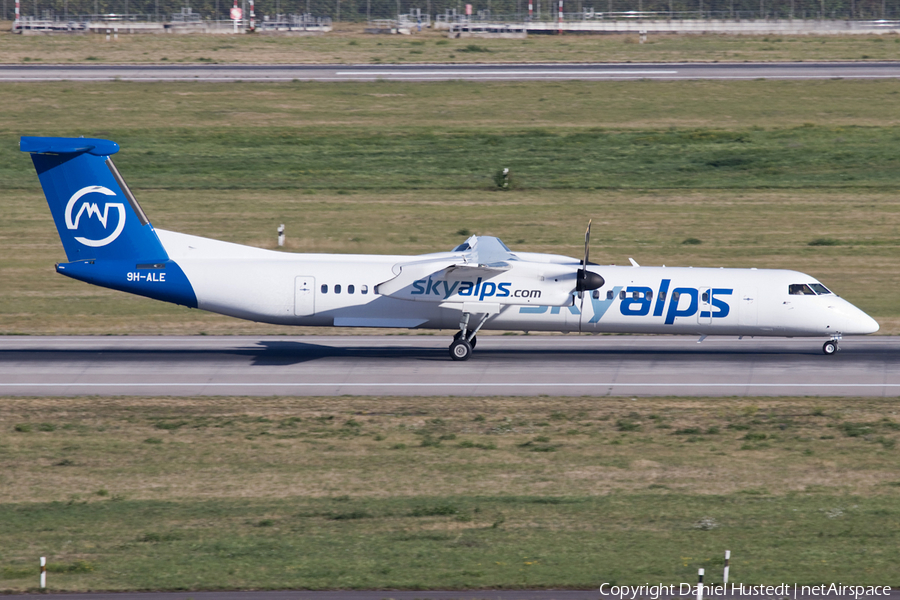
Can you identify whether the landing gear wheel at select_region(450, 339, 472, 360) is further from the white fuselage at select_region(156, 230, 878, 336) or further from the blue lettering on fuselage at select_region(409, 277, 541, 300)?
the blue lettering on fuselage at select_region(409, 277, 541, 300)

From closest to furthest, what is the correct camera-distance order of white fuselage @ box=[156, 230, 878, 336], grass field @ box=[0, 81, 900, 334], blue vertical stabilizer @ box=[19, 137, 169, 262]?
blue vertical stabilizer @ box=[19, 137, 169, 262]
white fuselage @ box=[156, 230, 878, 336]
grass field @ box=[0, 81, 900, 334]

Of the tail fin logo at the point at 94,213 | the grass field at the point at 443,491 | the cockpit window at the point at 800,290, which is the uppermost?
the tail fin logo at the point at 94,213

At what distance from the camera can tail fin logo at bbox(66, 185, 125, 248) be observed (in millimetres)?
29297

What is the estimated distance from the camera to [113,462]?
838 inches

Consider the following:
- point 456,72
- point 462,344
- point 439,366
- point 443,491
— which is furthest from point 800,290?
point 456,72

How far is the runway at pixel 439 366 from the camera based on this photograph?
27266 millimetres

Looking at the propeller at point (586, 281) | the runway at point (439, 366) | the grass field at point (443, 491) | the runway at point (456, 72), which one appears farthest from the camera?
the runway at point (456, 72)

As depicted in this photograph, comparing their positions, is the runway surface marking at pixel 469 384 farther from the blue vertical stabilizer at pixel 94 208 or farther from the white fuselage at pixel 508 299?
the blue vertical stabilizer at pixel 94 208

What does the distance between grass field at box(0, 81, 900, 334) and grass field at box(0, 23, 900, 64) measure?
877 centimetres

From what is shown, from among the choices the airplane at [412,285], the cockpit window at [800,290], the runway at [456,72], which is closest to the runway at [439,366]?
the airplane at [412,285]

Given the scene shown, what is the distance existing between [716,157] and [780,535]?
43831 millimetres

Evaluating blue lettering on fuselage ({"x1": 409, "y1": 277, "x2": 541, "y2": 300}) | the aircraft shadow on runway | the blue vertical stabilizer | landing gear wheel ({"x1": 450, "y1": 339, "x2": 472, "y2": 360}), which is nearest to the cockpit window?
the aircraft shadow on runway

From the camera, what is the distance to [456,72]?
6906 cm

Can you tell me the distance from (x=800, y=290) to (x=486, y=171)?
28.5 m
